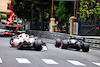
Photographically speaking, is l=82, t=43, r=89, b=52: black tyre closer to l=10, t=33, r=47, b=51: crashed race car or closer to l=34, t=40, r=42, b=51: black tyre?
l=10, t=33, r=47, b=51: crashed race car

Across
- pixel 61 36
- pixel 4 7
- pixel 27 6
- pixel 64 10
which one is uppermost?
pixel 4 7

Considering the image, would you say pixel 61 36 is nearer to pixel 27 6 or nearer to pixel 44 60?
pixel 27 6

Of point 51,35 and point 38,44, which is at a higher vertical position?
point 38,44

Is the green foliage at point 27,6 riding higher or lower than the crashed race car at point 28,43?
higher

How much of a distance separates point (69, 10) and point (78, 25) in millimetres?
23131

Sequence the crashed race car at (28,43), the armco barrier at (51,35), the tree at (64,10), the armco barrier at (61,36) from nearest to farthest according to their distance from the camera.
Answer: the crashed race car at (28,43) < the armco barrier at (61,36) < the armco barrier at (51,35) < the tree at (64,10)

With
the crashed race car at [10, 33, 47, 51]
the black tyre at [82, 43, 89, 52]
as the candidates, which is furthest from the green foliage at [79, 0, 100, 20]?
the crashed race car at [10, 33, 47, 51]

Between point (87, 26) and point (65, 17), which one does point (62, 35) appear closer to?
point (87, 26)

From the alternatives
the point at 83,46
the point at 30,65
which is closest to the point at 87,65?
the point at 30,65

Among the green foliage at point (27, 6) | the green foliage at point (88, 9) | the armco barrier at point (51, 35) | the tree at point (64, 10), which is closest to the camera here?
the green foliage at point (88, 9)

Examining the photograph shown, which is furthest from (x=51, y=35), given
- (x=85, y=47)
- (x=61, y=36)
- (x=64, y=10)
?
(x=85, y=47)

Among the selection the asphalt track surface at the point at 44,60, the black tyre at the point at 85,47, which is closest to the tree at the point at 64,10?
the black tyre at the point at 85,47

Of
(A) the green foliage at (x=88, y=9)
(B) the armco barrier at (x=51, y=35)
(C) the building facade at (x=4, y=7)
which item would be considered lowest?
(B) the armco barrier at (x=51, y=35)

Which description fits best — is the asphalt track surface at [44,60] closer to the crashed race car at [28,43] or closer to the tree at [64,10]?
the crashed race car at [28,43]
